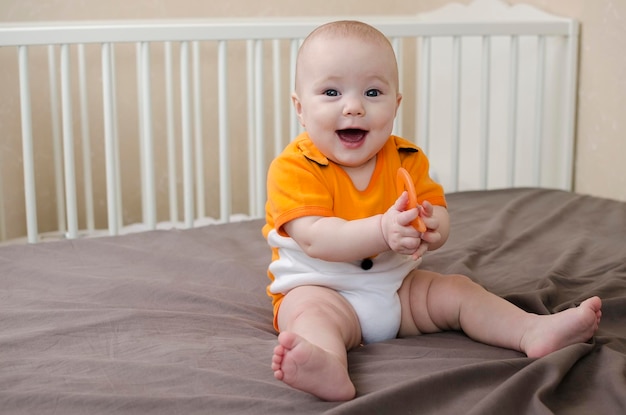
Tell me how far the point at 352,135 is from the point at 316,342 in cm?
29

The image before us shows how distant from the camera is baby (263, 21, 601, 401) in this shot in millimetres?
996

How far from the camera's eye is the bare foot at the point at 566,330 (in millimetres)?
970

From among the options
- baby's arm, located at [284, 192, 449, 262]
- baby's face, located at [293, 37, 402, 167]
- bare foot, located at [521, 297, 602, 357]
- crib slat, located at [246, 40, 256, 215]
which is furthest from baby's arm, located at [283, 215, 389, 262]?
crib slat, located at [246, 40, 256, 215]

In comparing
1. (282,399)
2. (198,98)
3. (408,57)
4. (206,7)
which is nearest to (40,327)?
(282,399)

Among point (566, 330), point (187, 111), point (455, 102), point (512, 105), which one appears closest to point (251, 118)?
point (187, 111)

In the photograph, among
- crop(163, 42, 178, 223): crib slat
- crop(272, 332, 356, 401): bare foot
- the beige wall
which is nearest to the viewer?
crop(272, 332, 356, 401): bare foot

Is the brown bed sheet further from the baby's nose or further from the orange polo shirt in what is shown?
the baby's nose

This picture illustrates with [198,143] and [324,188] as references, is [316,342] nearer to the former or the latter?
[324,188]

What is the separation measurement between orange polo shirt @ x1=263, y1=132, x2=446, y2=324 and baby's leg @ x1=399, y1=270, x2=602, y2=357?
0.12m

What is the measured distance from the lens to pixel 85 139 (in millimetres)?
2217

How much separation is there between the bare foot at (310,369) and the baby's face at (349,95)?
1.04 feet

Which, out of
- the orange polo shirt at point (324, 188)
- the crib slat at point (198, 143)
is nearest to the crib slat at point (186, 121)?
the crib slat at point (198, 143)

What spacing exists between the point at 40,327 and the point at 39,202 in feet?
4.72

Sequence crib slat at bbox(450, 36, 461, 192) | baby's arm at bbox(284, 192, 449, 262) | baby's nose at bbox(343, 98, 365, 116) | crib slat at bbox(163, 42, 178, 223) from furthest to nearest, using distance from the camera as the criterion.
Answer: crib slat at bbox(163, 42, 178, 223) < crib slat at bbox(450, 36, 461, 192) < baby's nose at bbox(343, 98, 365, 116) < baby's arm at bbox(284, 192, 449, 262)
